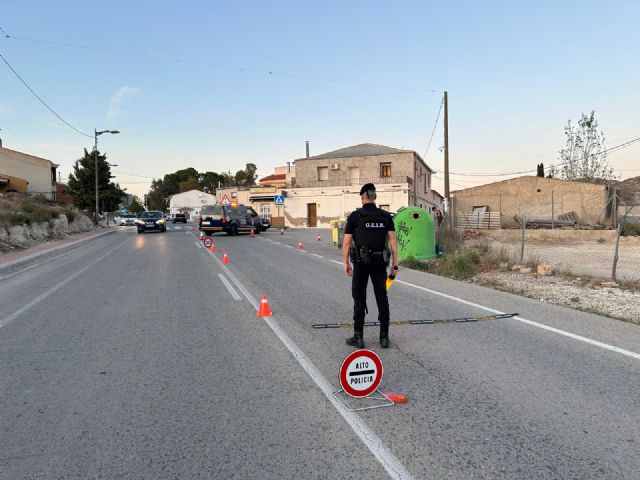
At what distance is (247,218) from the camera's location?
31.8 meters

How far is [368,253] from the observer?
17.7 ft

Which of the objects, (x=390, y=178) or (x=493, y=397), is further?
(x=390, y=178)

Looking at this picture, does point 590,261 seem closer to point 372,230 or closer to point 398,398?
point 372,230

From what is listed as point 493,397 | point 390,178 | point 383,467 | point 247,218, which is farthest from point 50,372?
point 390,178

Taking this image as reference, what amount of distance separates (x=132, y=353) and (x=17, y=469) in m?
2.38

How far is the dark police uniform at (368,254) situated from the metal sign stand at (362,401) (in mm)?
1392

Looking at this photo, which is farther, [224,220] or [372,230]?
[224,220]

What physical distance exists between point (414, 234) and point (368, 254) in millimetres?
9829

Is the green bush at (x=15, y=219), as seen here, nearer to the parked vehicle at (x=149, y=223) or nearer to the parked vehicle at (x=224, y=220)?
the parked vehicle at (x=224, y=220)

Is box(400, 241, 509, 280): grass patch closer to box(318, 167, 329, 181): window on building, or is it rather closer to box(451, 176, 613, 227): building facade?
box(451, 176, 613, 227): building facade

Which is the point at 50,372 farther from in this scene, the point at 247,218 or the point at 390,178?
the point at 390,178

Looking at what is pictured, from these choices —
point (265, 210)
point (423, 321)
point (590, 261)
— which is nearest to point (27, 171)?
point (265, 210)

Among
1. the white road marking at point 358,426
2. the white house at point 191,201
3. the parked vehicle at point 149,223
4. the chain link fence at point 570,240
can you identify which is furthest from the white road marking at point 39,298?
the white house at point 191,201

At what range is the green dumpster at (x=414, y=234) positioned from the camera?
585 inches
